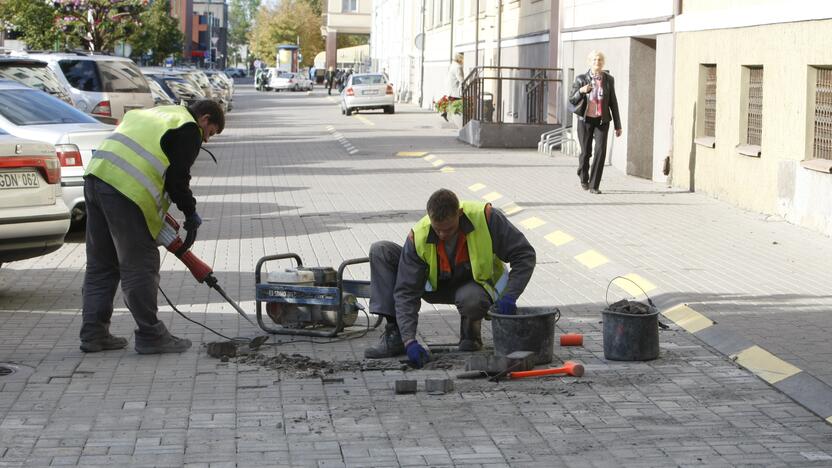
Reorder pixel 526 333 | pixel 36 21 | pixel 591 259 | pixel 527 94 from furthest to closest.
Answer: pixel 36 21
pixel 527 94
pixel 591 259
pixel 526 333

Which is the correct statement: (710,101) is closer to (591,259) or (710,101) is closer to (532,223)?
(532,223)

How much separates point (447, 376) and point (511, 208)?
9160 millimetres

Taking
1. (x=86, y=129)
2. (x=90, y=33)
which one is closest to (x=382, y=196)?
(x=86, y=129)

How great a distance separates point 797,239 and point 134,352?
24.2 feet

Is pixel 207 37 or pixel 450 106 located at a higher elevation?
pixel 207 37

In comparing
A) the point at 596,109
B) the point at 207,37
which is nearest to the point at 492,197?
the point at 596,109

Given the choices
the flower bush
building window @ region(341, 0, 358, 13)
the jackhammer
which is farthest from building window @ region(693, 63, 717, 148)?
building window @ region(341, 0, 358, 13)

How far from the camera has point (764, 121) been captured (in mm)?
15766

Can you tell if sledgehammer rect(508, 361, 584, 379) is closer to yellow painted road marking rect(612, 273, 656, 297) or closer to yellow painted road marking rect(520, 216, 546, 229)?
yellow painted road marking rect(612, 273, 656, 297)

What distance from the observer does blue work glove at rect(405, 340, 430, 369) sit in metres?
7.78

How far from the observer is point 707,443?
6.25 meters

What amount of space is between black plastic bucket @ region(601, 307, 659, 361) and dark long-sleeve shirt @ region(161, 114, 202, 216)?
2528 millimetres

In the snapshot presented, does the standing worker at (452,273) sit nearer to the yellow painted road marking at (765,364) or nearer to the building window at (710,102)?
the yellow painted road marking at (765,364)

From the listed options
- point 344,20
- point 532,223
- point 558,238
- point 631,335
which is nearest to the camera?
point 631,335
